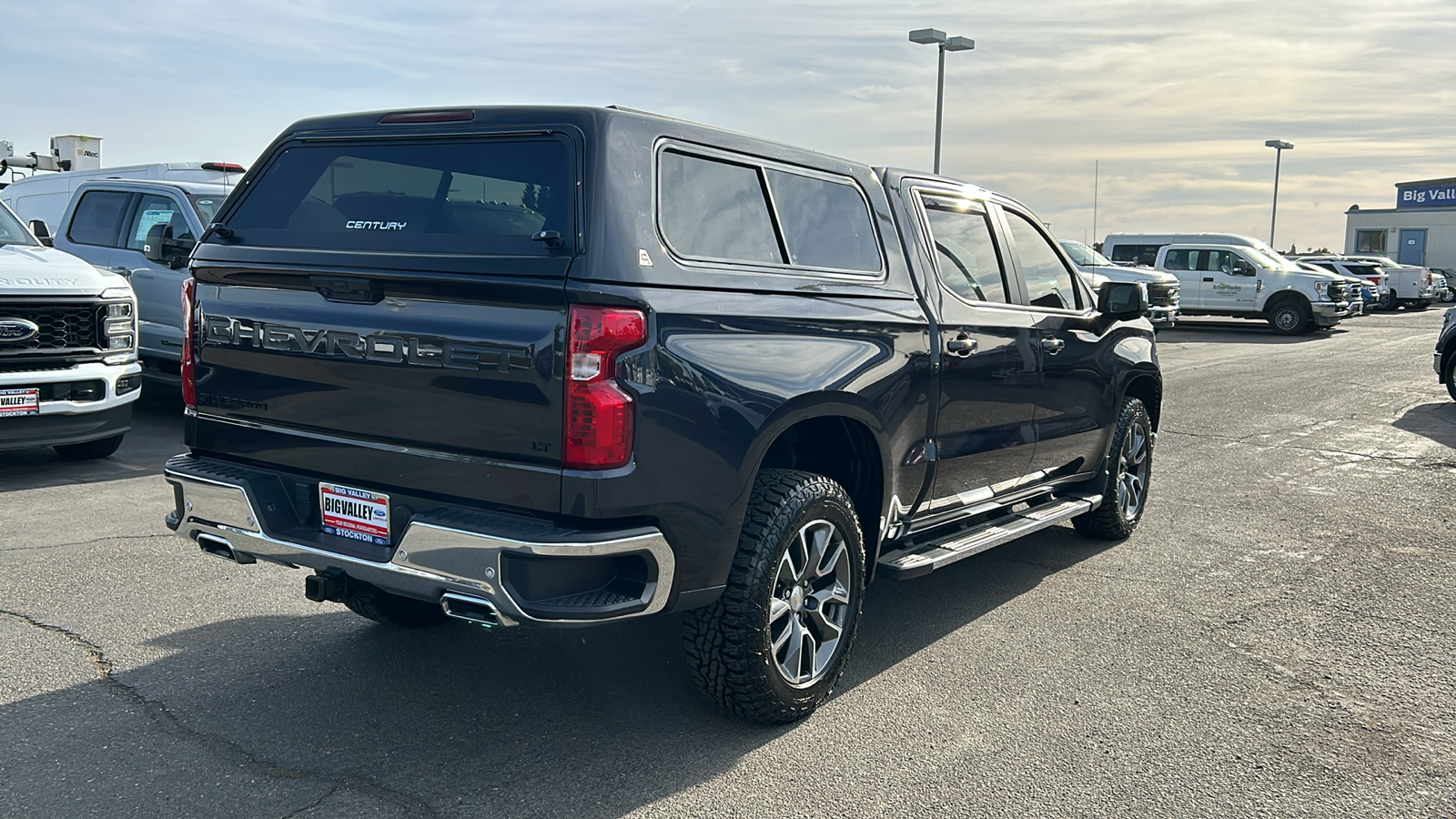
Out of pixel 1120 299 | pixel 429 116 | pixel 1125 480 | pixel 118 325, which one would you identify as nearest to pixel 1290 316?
pixel 1125 480

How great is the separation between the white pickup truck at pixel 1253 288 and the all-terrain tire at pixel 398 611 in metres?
23.6

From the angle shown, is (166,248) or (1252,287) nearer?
(166,248)

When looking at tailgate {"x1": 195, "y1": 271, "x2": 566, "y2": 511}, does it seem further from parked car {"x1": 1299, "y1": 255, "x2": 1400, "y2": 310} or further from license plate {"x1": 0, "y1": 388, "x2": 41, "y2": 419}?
parked car {"x1": 1299, "y1": 255, "x2": 1400, "y2": 310}

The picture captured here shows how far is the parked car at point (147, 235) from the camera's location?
10.4 metres

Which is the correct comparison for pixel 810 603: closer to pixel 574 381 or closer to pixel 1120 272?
pixel 574 381

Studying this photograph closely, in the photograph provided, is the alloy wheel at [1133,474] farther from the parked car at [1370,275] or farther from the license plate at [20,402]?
the parked car at [1370,275]

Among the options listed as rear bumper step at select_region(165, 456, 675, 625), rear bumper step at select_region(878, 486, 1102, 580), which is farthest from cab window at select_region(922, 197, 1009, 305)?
rear bumper step at select_region(165, 456, 675, 625)

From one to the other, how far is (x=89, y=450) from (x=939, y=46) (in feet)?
70.7

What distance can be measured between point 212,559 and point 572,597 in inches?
128

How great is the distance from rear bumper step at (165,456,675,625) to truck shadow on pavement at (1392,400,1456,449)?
31.0ft

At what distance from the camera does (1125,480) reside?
22.1ft

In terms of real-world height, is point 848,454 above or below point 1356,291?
below

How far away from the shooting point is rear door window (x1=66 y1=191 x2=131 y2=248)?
1108 centimetres

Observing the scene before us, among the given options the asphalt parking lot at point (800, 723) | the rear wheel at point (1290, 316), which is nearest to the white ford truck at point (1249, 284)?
the rear wheel at point (1290, 316)
